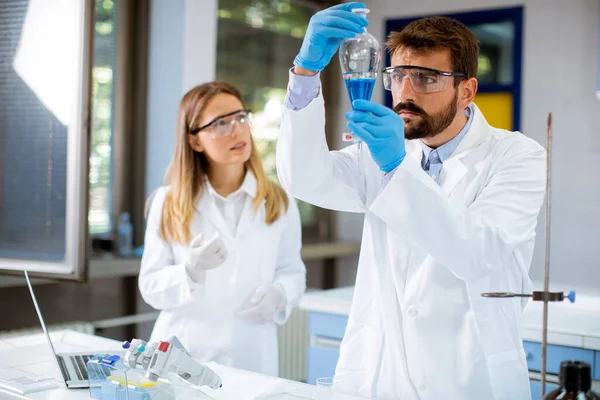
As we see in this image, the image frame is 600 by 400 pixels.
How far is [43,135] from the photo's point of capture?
8.42 ft

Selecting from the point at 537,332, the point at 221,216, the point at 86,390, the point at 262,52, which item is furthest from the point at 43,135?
the point at 262,52

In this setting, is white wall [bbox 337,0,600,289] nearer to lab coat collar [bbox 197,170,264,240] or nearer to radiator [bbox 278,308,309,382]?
radiator [bbox 278,308,309,382]

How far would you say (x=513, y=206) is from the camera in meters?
1.57

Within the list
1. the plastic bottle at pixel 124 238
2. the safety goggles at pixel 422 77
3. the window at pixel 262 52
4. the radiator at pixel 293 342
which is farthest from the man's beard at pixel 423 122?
the window at pixel 262 52

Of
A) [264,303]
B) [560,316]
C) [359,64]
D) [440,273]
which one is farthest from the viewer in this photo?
[560,316]

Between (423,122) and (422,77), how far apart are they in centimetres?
11

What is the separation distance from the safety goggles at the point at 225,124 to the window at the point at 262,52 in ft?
7.52

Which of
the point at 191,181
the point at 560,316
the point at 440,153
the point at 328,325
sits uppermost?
the point at 440,153

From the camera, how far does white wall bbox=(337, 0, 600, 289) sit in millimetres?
4672

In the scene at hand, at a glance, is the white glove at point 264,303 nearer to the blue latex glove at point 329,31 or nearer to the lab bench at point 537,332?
the lab bench at point 537,332

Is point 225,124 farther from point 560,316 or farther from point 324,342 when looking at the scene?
point 560,316

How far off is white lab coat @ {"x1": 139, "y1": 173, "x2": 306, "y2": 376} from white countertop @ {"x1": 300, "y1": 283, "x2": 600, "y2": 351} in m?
0.35

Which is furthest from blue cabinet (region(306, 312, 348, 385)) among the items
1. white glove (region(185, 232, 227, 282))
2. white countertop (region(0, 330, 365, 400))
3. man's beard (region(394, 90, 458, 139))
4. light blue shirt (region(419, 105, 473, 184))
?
man's beard (region(394, 90, 458, 139))

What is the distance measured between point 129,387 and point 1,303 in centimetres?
223
